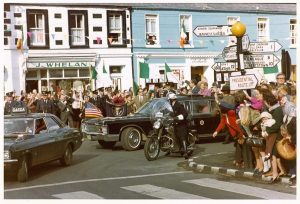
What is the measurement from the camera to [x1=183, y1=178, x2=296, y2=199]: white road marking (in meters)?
8.75

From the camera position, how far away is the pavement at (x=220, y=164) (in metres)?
10.6

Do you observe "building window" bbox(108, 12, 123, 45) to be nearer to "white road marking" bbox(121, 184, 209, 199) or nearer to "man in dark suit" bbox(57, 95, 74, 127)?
"man in dark suit" bbox(57, 95, 74, 127)

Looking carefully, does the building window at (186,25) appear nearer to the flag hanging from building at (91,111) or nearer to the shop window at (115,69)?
the shop window at (115,69)

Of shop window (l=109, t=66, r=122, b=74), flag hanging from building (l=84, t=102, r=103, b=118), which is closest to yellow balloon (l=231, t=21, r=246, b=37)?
flag hanging from building (l=84, t=102, r=103, b=118)

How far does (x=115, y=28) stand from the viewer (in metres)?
27.8

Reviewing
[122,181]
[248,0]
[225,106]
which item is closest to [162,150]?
[225,106]

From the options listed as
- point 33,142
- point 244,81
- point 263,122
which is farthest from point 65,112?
point 263,122

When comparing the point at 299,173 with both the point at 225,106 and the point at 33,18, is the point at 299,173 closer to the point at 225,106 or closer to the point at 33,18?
the point at 225,106

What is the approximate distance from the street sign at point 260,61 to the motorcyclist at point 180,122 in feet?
9.23

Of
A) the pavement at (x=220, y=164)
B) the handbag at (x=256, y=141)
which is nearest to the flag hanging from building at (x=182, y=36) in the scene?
the pavement at (x=220, y=164)

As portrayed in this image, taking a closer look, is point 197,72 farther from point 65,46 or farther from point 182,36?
point 65,46

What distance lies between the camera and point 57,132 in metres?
12.3

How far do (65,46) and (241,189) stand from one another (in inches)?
723
